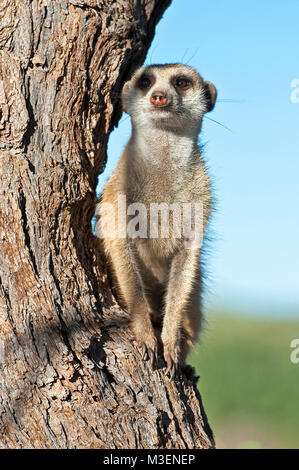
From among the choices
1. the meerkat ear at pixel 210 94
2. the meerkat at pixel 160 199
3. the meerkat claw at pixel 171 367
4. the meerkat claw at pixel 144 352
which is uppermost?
the meerkat ear at pixel 210 94

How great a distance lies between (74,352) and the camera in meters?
3.91

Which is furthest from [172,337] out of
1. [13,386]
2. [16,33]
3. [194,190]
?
[16,33]

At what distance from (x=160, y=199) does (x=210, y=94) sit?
1.31m

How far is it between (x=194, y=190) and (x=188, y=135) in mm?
537

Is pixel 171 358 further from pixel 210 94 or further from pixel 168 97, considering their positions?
pixel 210 94

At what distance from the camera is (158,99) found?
5.19 metres

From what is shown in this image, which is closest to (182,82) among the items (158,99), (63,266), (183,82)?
(183,82)

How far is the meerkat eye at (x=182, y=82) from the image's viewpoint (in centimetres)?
565

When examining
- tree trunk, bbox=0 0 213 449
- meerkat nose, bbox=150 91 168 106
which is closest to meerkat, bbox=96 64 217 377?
meerkat nose, bbox=150 91 168 106

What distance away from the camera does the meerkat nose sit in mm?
5188

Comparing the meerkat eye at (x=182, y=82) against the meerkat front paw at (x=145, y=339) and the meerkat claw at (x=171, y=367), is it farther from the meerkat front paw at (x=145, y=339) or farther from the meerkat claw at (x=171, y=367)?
the meerkat claw at (x=171, y=367)

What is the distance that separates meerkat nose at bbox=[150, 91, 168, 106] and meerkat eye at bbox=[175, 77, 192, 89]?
0.49m

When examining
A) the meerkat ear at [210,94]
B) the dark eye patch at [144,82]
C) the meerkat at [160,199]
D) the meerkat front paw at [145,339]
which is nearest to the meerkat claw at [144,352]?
the meerkat front paw at [145,339]

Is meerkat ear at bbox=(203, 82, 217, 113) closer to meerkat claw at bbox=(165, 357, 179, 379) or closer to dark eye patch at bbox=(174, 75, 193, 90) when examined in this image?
dark eye patch at bbox=(174, 75, 193, 90)
